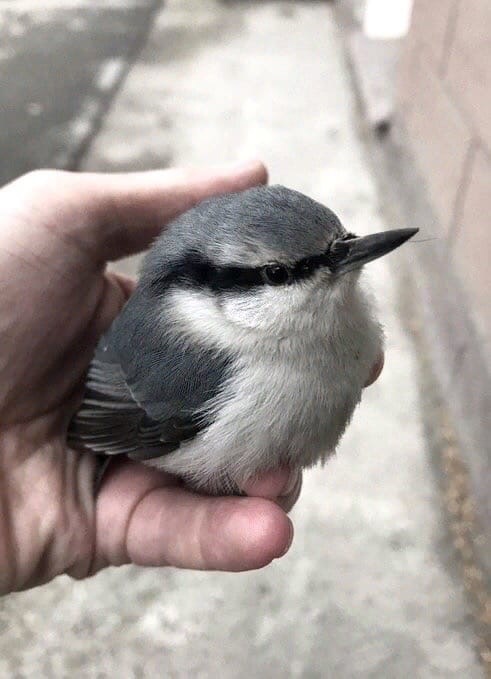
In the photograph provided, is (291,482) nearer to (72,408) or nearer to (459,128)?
(72,408)

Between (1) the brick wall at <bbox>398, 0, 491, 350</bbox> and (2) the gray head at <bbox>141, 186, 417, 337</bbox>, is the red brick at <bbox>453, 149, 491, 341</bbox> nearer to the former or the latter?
(1) the brick wall at <bbox>398, 0, 491, 350</bbox>

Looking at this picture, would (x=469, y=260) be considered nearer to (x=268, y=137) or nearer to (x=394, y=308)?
(x=394, y=308)

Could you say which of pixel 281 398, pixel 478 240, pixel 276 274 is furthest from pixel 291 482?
pixel 478 240

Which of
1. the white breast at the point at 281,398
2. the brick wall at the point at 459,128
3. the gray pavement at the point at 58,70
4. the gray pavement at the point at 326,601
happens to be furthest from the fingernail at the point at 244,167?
the gray pavement at the point at 58,70

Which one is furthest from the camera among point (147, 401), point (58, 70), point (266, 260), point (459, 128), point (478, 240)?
point (58, 70)

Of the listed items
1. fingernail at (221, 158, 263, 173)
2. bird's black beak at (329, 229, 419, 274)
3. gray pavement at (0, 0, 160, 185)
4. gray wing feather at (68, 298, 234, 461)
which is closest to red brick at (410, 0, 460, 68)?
fingernail at (221, 158, 263, 173)

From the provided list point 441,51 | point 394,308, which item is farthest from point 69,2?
point 394,308
